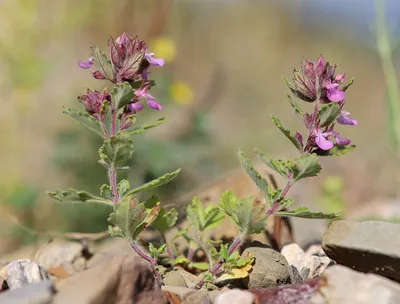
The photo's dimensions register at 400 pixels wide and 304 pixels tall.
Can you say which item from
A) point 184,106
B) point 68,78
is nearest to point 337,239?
point 184,106

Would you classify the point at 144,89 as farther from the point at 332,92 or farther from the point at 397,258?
the point at 397,258

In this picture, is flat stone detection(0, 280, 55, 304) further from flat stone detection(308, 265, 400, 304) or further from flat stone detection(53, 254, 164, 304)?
flat stone detection(308, 265, 400, 304)

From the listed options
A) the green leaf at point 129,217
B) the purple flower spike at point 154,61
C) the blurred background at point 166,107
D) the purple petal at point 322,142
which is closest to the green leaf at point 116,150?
the green leaf at point 129,217

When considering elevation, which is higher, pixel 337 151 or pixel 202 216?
pixel 337 151

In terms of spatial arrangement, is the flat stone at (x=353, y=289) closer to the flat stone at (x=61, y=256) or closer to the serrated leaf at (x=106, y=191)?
the serrated leaf at (x=106, y=191)

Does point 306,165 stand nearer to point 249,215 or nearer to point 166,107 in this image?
point 249,215

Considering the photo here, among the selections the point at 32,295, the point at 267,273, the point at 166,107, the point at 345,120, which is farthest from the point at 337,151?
the point at 166,107
